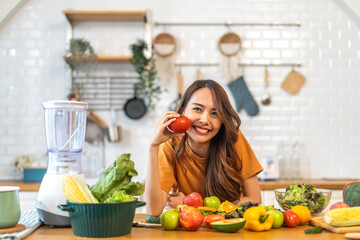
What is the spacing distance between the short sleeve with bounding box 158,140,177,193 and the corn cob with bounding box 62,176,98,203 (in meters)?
0.70

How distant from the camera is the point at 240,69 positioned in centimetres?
439

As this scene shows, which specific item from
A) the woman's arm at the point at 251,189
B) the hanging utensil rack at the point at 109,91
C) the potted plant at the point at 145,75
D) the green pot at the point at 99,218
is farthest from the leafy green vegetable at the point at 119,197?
the hanging utensil rack at the point at 109,91

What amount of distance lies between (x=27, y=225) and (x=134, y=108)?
8.94ft

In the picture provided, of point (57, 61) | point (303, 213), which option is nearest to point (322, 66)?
point (57, 61)

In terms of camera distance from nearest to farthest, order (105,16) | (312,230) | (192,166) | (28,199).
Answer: (312,230) < (192,166) < (28,199) < (105,16)

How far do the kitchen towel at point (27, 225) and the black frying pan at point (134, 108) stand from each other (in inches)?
93.4

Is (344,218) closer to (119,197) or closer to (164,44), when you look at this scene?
(119,197)

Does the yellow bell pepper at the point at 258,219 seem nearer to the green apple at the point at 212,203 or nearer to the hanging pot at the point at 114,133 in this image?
the green apple at the point at 212,203

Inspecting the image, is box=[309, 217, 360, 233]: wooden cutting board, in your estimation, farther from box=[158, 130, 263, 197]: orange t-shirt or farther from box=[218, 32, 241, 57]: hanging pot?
box=[218, 32, 241, 57]: hanging pot

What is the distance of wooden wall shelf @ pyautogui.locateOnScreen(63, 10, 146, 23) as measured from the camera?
4117 millimetres

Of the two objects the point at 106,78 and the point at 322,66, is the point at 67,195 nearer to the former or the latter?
the point at 106,78

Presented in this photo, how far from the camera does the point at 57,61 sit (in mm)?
4348

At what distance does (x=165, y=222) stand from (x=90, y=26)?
318cm

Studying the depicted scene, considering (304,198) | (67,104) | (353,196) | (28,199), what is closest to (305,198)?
(304,198)
